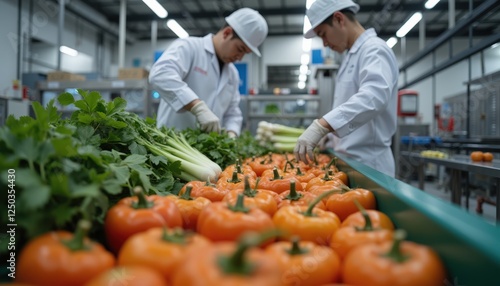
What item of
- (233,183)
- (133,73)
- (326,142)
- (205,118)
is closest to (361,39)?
(326,142)

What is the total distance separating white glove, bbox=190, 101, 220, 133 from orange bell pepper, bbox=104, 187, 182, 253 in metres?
1.85

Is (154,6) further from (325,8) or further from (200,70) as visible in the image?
(325,8)

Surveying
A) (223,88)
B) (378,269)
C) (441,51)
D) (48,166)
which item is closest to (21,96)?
(223,88)

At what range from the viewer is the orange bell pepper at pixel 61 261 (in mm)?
582

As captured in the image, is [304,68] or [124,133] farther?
[304,68]

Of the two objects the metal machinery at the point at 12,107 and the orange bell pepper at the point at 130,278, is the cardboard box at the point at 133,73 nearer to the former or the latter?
the metal machinery at the point at 12,107

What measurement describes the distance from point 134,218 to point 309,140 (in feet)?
5.33

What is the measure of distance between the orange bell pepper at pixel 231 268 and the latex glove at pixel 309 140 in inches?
69.2

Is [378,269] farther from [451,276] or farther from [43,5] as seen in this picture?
[43,5]

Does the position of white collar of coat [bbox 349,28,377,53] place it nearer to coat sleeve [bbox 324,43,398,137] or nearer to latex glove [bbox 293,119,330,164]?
coat sleeve [bbox 324,43,398,137]

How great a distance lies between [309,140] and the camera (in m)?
2.25

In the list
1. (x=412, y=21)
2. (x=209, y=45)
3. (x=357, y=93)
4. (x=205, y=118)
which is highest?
(x=412, y=21)

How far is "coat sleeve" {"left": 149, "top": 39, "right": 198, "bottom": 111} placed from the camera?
2824 millimetres

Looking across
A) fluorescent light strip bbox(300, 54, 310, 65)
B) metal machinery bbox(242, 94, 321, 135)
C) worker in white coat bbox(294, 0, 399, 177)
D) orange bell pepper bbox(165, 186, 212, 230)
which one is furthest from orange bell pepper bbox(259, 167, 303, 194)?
fluorescent light strip bbox(300, 54, 310, 65)
